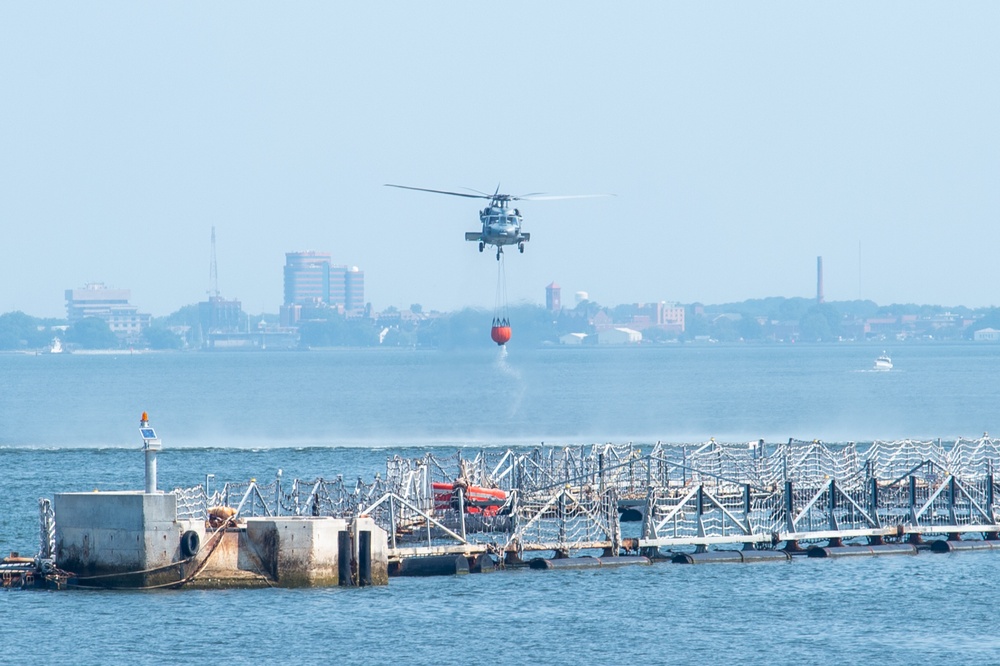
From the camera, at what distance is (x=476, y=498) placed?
59.3 meters

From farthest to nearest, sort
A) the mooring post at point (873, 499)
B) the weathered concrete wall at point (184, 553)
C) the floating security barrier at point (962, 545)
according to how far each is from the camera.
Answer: the mooring post at point (873, 499) < the floating security barrier at point (962, 545) < the weathered concrete wall at point (184, 553)

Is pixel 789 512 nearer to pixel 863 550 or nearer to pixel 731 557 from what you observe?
pixel 863 550

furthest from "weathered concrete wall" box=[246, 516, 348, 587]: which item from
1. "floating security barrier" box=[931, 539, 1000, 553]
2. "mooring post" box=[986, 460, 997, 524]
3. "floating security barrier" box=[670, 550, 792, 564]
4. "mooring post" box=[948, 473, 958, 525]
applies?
"mooring post" box=[986, 460, 997, 524]

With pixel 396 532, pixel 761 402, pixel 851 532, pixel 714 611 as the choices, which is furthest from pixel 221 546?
pixel 761 402

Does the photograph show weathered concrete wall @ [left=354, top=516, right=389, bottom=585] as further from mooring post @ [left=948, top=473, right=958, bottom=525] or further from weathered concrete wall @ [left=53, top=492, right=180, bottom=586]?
mooring post @ [left=948, top=473, right=958, bottom=525]

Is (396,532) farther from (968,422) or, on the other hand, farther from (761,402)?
(761,402)

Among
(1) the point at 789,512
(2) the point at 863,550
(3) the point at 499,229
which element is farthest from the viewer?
(3) the point at 499,229

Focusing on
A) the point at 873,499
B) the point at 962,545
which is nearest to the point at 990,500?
the point at 962,545

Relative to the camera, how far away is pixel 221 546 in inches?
1779

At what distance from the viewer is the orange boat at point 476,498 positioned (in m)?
57.8

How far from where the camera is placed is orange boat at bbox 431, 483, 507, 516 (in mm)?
57844

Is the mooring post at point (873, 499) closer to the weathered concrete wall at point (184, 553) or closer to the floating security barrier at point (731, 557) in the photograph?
the floating security barrier at point (731, 557)

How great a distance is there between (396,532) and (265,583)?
891cm

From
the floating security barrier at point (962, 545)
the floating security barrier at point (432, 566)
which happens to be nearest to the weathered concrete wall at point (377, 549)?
the floating security barrier at point (432, 566)
